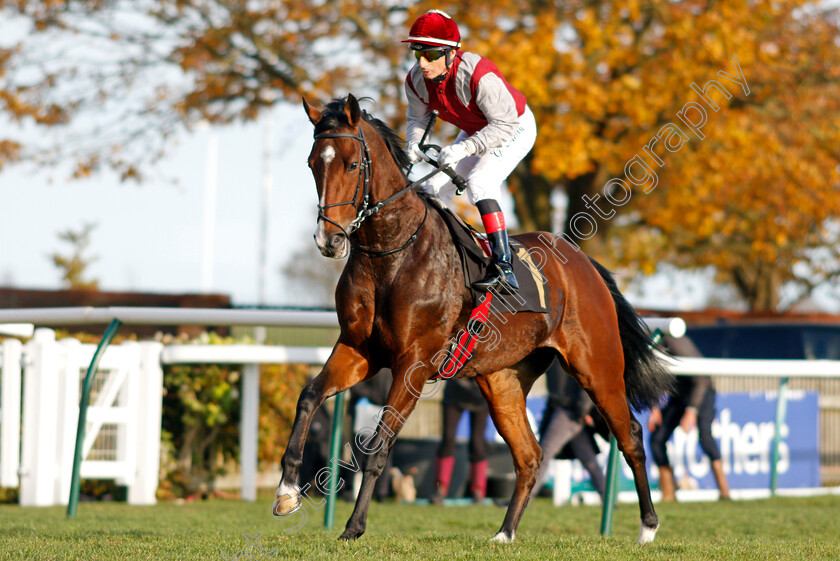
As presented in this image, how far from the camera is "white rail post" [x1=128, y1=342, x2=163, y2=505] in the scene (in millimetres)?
6766

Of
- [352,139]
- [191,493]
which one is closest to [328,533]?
[352,139]

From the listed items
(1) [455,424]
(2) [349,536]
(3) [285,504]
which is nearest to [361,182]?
(3) [285,504]

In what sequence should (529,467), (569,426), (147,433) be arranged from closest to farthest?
(529,467)
(147,433)
(569,426)

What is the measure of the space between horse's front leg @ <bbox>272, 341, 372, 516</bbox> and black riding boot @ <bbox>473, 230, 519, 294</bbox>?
707 mm

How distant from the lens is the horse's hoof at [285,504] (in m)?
3.80

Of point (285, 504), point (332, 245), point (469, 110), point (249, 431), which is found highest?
point (469, 110)

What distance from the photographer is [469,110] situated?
Answer: 485 centimetres

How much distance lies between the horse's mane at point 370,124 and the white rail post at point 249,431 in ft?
10.7

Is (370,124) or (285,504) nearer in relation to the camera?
(285,504)

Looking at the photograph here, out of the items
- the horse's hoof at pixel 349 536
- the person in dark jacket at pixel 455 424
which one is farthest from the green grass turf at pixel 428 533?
the person in dark jacket at pixel 455 424

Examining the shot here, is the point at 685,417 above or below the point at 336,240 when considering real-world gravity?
below

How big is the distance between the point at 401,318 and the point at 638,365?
2.01 metres

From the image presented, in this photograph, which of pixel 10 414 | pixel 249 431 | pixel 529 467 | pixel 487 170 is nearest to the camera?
pixel 487 170

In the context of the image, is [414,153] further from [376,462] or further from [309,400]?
[376,462]
